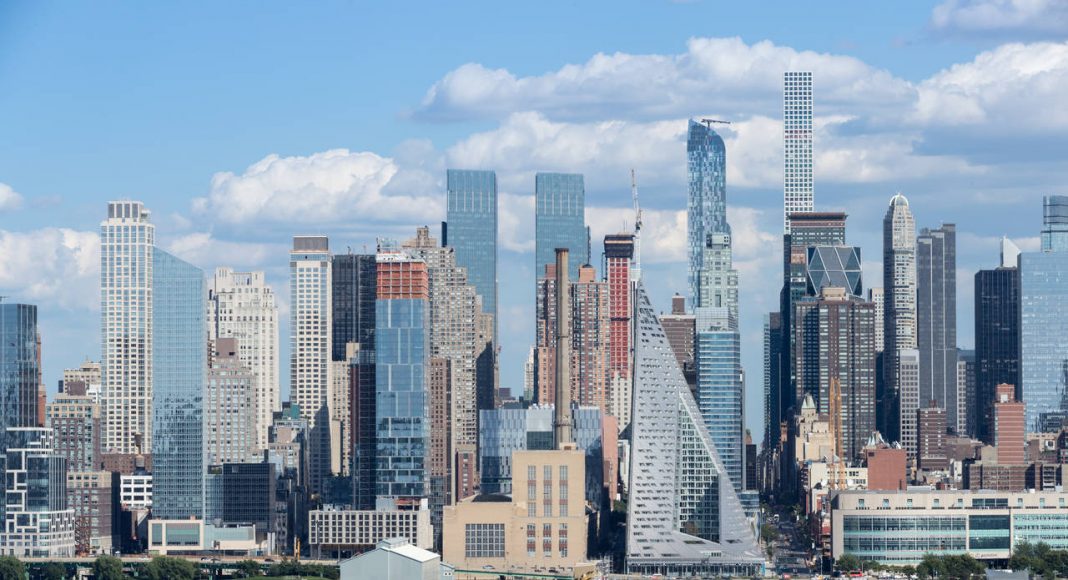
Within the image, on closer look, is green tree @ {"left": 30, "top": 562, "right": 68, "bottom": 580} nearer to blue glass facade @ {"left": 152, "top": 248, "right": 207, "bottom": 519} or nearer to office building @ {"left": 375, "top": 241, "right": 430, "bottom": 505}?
blue glass facade @ {"left": 152, "top": 248, "right": 207, "bottom": 519}

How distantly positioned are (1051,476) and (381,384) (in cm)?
6370

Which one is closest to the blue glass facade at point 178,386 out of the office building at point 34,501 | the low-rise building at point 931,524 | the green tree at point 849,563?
the office building at point 34,501

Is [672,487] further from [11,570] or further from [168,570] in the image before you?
[11,570]

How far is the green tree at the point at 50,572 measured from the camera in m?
146

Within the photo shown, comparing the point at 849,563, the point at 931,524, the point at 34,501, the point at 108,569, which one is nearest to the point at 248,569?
the point at 108,569

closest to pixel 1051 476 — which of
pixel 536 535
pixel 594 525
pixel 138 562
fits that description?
pixel 594 525

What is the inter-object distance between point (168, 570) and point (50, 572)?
42.7 ft

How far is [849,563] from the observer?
13612 centimetres

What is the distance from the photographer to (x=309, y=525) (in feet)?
543

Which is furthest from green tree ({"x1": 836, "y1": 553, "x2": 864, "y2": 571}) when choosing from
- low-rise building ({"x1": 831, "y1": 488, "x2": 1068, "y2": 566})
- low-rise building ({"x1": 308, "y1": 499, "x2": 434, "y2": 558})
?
low-rise building ({"x1": 308, "y1": 499, "x2": 434, "y2": 558})

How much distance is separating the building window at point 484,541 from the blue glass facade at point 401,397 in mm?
28291

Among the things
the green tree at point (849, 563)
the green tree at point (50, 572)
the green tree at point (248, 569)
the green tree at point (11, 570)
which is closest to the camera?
the green tree at point (849, 563)

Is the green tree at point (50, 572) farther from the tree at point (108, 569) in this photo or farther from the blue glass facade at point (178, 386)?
the blue glass facade at point (178, 386)

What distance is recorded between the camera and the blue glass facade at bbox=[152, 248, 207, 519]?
6959 inches
